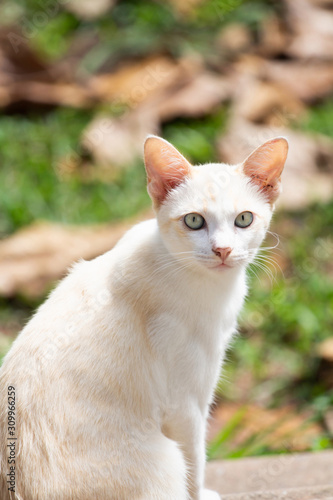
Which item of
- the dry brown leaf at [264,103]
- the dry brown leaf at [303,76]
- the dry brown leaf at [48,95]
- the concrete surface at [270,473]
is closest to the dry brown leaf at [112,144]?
the dry brown leaf at [48,95]

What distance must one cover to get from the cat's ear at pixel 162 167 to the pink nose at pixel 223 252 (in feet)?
1.20

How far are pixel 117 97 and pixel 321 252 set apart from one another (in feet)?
10.4

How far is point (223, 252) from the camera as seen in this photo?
247cm

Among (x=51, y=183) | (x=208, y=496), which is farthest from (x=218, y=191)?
(x=51, y=183)

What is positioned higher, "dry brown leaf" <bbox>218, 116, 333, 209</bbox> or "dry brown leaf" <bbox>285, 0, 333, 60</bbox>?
"dry brown leaf" <bbox>285, 0, 333, 60</bbox>

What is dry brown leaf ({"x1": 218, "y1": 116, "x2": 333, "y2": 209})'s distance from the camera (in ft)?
20.9

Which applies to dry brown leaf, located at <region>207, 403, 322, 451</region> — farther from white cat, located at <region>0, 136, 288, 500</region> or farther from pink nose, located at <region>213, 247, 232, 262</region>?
pink nose, located at <region>213, 247, 232, 262</region>

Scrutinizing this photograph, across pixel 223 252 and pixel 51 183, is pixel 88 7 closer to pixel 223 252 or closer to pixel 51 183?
pixel 51 183

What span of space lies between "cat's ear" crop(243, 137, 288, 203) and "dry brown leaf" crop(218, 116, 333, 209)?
3409 mm

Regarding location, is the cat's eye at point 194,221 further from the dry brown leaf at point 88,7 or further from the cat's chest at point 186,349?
the dry brown leaf at point 88,7

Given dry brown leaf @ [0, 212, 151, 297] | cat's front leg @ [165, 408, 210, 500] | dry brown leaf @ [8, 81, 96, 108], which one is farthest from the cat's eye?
dry brown leaf @ [8, 81, 96, 108]

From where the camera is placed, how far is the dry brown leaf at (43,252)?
17.5ft

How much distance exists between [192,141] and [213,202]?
464 cm

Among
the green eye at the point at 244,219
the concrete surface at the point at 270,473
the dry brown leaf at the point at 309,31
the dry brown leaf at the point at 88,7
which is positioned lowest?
the concrete surface at the point at 270,473
